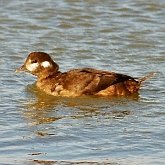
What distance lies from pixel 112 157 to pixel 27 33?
638cm

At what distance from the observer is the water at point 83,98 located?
7996 mm

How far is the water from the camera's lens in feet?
26.2

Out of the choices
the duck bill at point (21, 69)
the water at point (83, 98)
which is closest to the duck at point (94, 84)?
the water at point (83, 98)

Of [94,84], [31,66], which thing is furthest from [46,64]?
[94,84]

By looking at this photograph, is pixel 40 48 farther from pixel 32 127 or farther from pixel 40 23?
pixel 32 127

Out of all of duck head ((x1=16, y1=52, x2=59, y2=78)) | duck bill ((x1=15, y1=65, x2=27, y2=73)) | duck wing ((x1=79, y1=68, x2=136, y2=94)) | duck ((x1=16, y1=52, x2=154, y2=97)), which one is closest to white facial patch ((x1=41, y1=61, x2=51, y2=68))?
duck head ((x1=16, y1=52, x2=59, y2=78))

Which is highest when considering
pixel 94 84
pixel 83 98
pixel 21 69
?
pixel 21 69

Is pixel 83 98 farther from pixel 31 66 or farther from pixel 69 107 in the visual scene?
pixel 31 66

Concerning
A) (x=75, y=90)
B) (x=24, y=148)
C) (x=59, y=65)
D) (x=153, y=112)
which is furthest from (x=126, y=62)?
(x=24, y=148)

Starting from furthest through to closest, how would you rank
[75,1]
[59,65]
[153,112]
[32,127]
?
[75,1]
[59,65]
[153,112]
[32,127]

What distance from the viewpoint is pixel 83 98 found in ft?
34.6

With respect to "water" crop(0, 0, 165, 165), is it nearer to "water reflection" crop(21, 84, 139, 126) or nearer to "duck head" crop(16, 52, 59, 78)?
"water reflection" crop(21, 84, 139, 126)

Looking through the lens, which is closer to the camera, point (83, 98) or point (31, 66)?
point (83, 98)

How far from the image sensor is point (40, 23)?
14695 mm
